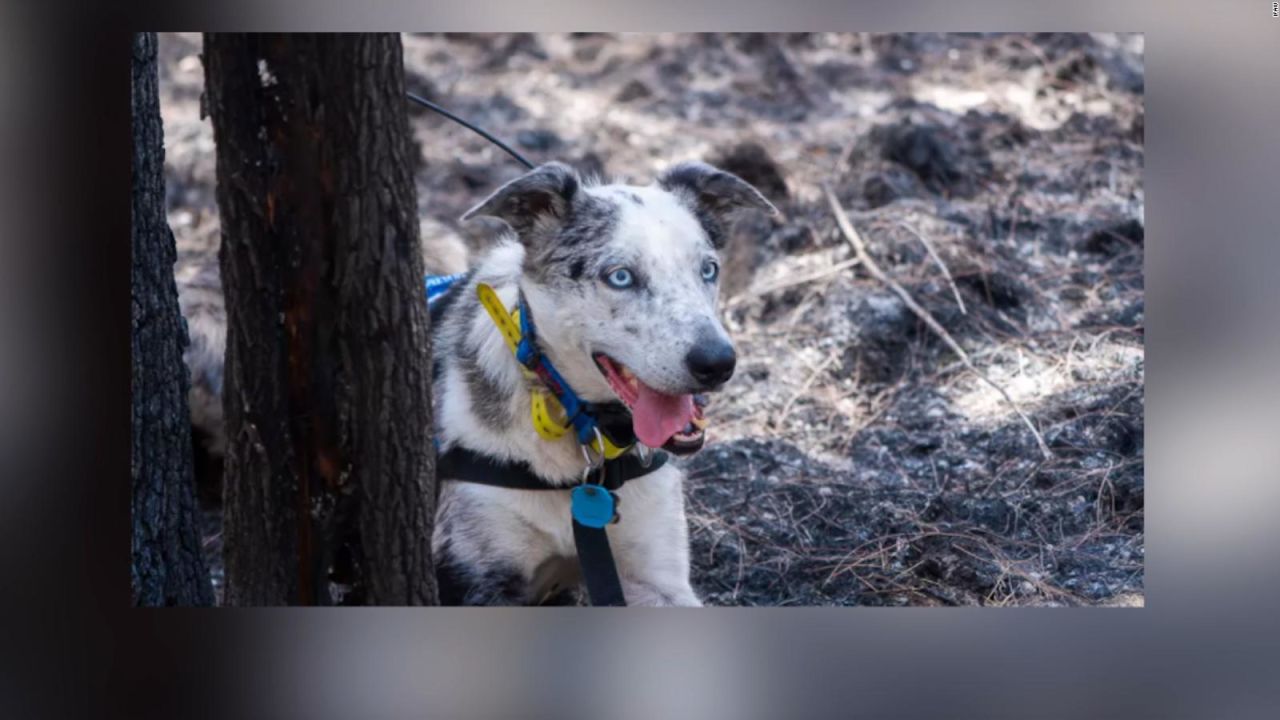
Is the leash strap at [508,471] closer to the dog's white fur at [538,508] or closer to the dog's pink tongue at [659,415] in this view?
the dog's white fur at [538,508]

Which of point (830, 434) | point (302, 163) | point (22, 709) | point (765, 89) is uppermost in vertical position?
point (765, 89)

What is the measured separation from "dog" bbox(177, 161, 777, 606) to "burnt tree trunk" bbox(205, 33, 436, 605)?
232mm

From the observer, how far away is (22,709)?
127 inches

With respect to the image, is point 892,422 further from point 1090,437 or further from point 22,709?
point 22,709

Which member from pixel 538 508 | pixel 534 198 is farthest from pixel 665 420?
pixel 534 198

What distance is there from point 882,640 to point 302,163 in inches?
68.9

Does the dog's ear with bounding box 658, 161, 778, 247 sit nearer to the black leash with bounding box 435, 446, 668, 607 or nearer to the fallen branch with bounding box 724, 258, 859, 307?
the black leash with bounding box 435, 446, 668, 607

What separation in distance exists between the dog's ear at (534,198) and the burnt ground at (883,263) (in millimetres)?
876

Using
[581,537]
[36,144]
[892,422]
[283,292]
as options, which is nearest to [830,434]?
[892,422]

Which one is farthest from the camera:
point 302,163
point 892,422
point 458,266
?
point 458,266

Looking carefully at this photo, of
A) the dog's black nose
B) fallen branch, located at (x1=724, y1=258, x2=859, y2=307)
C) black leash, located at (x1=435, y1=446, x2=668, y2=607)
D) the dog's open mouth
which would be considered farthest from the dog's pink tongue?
fallen branch, located at (x1=724, y1=258, x2=859, y2=307)

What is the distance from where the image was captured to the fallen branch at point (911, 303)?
11.1 feet

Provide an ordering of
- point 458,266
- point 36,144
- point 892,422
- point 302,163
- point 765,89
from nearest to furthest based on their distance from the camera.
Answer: point 302,163
point 36,144
point 892,422
point 458,266
point 765,89

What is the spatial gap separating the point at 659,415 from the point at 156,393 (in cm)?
121
